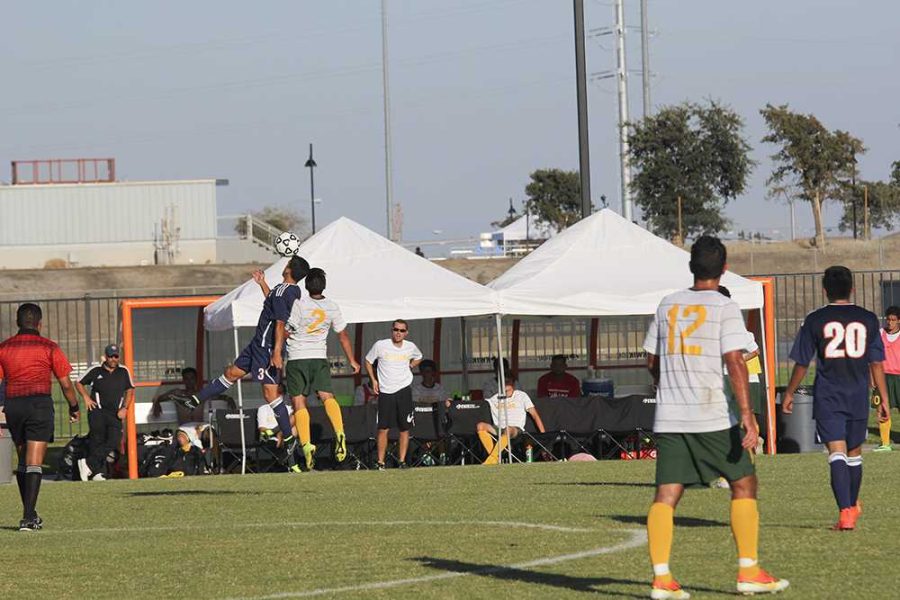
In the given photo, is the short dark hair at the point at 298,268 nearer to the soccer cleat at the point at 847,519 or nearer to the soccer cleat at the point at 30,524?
the soccer cleat at the point at 30,524

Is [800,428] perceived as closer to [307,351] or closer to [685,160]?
[307,351]

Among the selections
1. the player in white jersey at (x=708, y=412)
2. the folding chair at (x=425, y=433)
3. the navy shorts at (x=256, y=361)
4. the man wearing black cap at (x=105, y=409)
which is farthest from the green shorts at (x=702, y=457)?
the man wearing black cap at (x=105, y=409)

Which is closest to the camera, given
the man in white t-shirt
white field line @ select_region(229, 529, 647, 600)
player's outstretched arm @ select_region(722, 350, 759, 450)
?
player's outstretched arm @ select_region(722, 350, 759, 450)

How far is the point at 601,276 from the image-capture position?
2033cm

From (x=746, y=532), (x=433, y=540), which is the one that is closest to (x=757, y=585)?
(x=746, y=532)

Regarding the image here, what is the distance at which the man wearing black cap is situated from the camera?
1975 cm

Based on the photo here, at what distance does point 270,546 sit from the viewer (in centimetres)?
1054

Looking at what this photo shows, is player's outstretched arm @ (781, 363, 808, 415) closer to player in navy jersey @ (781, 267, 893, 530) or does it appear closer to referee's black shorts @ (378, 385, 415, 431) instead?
player in navy jersey @ (781, 267, 893, 530)

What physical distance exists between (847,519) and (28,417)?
6.06m

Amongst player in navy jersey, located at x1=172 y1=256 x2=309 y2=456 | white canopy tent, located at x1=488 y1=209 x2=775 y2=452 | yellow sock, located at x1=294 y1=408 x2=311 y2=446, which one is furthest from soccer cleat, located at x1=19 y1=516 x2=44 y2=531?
white canopy tent, located at x1=488 y1=209 x2=775 y2=452

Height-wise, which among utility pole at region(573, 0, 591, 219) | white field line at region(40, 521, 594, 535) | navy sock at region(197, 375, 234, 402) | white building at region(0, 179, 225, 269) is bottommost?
white field line at region(40, 521, 594, 535)

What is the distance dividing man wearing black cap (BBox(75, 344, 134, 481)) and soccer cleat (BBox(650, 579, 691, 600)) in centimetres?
1322

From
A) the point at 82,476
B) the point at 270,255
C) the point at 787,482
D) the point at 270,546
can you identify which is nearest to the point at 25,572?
the point at 270,546

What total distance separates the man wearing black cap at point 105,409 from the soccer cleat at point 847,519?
11.4 meters
